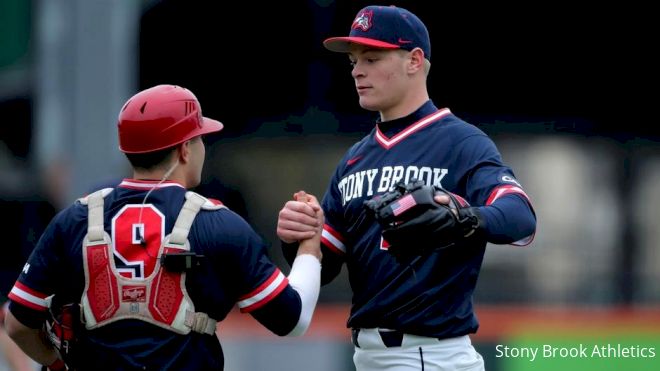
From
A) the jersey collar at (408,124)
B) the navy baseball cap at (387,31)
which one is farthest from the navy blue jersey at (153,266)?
the navy baseball cap at (387,31)

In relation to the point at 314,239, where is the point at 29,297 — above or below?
below

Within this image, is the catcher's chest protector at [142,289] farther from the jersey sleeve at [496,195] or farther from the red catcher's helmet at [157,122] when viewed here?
the jersey sleeve at [496,195]

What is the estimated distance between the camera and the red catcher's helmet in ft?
11.9

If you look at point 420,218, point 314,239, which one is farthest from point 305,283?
point 420,218

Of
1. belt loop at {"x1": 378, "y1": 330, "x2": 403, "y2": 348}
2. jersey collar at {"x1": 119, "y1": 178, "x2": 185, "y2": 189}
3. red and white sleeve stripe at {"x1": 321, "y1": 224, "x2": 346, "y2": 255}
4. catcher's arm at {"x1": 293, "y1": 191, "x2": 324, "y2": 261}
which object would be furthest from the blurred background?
jersey collar at {"x1": 119, "y1": 178, "x2": 185, "y2": 189}

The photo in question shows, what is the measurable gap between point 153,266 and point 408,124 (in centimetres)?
109

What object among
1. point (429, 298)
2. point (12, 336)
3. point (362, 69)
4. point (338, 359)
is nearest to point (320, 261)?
point (429, 298)

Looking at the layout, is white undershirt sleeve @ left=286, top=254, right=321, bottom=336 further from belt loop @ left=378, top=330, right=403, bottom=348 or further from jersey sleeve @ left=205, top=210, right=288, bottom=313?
belt loop @ left=378, top=330, right=403, bottom=348

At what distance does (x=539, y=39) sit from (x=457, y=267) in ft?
35.2

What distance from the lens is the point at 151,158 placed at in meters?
3.65

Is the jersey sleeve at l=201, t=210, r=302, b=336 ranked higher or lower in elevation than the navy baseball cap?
lower

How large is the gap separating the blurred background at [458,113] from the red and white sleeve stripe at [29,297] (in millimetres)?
6597

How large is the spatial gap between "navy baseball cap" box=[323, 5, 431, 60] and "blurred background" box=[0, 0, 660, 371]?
6.24 meters

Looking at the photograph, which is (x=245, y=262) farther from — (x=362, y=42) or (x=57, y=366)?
(x=362, y=42)
